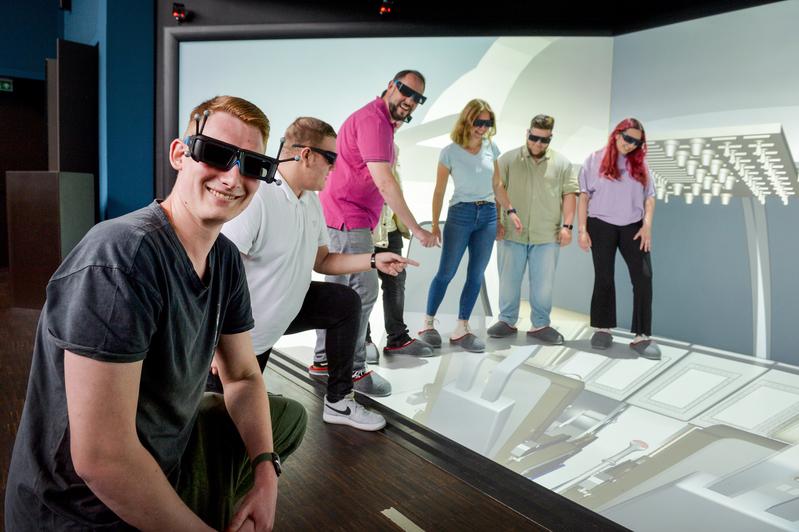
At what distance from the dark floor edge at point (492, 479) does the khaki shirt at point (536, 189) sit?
1.60 meters

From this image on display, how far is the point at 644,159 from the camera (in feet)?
11.1

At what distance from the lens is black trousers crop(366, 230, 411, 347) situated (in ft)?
11.4

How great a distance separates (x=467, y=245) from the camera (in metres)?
3.64

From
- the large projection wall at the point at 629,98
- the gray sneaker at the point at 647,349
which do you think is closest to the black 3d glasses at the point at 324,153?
the large projection wall at the point at 629,98

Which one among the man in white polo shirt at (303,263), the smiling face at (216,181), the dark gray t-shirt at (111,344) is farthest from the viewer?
the man in white polo shirt at (303,263)

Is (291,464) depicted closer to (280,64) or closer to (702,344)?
A: (702,344)

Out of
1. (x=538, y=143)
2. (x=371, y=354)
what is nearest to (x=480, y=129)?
(x=538, y=143)

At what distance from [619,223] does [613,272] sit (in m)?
0.31

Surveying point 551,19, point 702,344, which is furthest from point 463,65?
point 702,344

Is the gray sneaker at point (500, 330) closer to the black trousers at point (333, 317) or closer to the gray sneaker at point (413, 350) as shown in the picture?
the gray sneaker at point (413, 350)

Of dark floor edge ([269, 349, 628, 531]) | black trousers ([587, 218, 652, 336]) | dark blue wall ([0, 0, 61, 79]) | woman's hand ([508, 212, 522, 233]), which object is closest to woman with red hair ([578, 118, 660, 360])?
black trousers ([587, 218, 652, 336])

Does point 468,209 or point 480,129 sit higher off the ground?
point 480,129

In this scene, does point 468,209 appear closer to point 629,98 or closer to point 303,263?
point 629,98

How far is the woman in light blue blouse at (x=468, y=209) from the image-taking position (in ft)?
11.6
